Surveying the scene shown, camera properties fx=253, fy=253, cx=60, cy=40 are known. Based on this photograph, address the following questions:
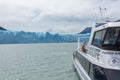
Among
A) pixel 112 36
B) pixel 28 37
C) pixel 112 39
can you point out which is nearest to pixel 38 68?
pixel 112 39

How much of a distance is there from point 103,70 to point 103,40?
1.48m

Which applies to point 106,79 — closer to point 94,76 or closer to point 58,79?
point 94,76

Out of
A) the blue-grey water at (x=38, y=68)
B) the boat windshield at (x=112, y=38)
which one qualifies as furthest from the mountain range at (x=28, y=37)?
the boat windshield at (x=112, y=38)

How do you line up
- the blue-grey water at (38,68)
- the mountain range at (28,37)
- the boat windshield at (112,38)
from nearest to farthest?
1. the boat windshield at (112,38)
2. the blue-grey water at (38,68)
3. the mountain range at (28,37)

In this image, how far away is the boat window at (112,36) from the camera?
10.2 meters

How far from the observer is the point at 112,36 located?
10281 mm

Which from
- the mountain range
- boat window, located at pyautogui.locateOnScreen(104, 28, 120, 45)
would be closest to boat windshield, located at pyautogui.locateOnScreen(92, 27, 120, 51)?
boat window, located at pyautogui.locateOnScreen(104, 28, 120, 45)

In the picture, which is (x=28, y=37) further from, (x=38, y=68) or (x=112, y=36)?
(x=112, y=36)

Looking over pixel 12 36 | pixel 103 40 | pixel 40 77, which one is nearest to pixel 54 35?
pixel 12 36

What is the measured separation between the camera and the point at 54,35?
330ft

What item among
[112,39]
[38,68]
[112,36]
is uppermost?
[112,36]

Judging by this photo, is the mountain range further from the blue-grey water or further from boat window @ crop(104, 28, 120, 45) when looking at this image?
boat window @ crop(104, 28, 120, 45)

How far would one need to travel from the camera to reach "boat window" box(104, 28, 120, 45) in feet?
33.4

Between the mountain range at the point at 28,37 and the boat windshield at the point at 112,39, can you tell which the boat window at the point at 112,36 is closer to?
the boat windshield at the point at 112,39
